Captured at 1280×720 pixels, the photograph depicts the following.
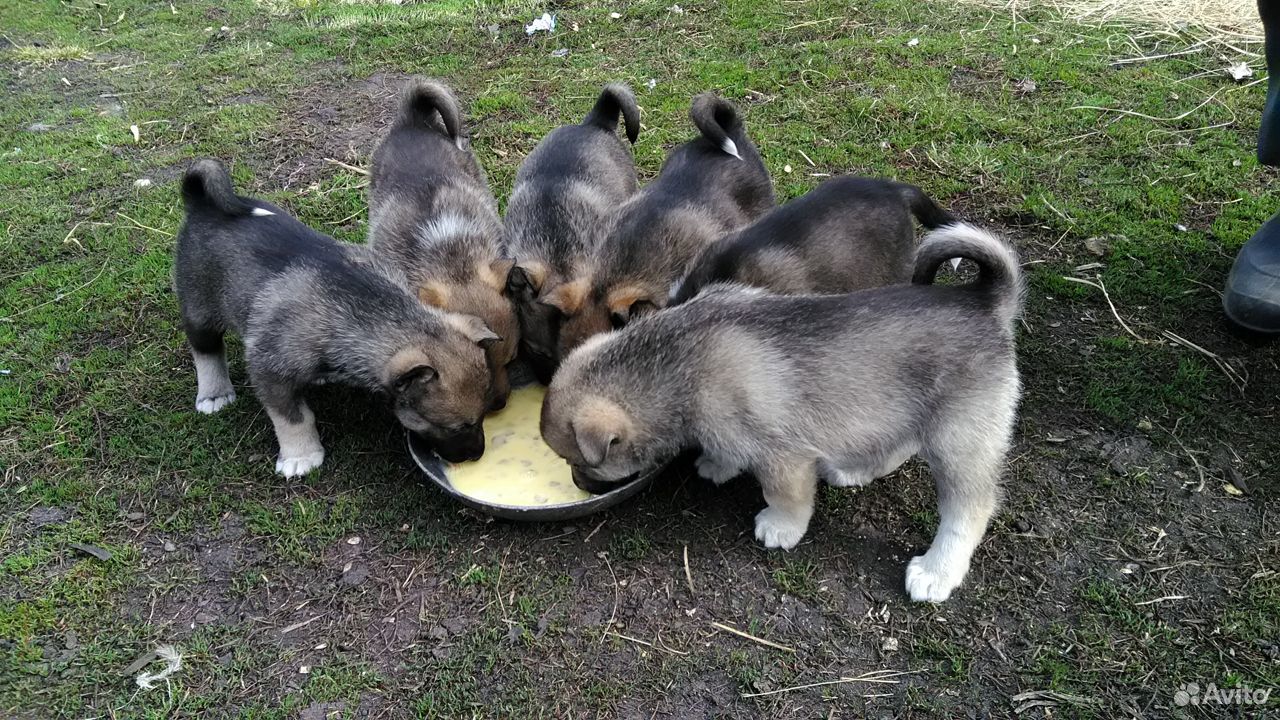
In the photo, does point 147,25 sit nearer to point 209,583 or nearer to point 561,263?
point 561,263

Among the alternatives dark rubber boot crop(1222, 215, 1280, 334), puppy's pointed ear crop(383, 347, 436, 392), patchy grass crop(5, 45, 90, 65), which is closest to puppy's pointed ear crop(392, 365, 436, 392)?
puppy's pointed ear crop(383, 347, 436, 392)

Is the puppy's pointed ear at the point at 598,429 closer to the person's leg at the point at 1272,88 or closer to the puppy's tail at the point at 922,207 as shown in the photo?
the puppy's tail at the point at 922,207

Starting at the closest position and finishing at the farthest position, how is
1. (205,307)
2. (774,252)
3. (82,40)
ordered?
(774,252) → (205,307) → (82,40)

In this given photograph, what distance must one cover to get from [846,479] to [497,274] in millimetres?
2099

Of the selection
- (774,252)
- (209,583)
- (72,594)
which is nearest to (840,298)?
(774,252)

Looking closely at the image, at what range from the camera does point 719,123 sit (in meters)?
5.09

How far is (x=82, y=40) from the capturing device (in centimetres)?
955

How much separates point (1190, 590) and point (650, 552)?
2.19 meters

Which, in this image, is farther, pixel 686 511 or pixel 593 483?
pixel 686 511

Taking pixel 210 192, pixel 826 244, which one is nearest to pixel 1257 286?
pixel 826 244

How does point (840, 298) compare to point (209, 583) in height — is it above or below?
above

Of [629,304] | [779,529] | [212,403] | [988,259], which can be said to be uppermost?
[988,259]

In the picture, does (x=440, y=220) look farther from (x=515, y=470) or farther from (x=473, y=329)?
(x=515, y=470)

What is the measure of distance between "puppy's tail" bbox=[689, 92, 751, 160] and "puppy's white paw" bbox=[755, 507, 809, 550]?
7.54 ft
